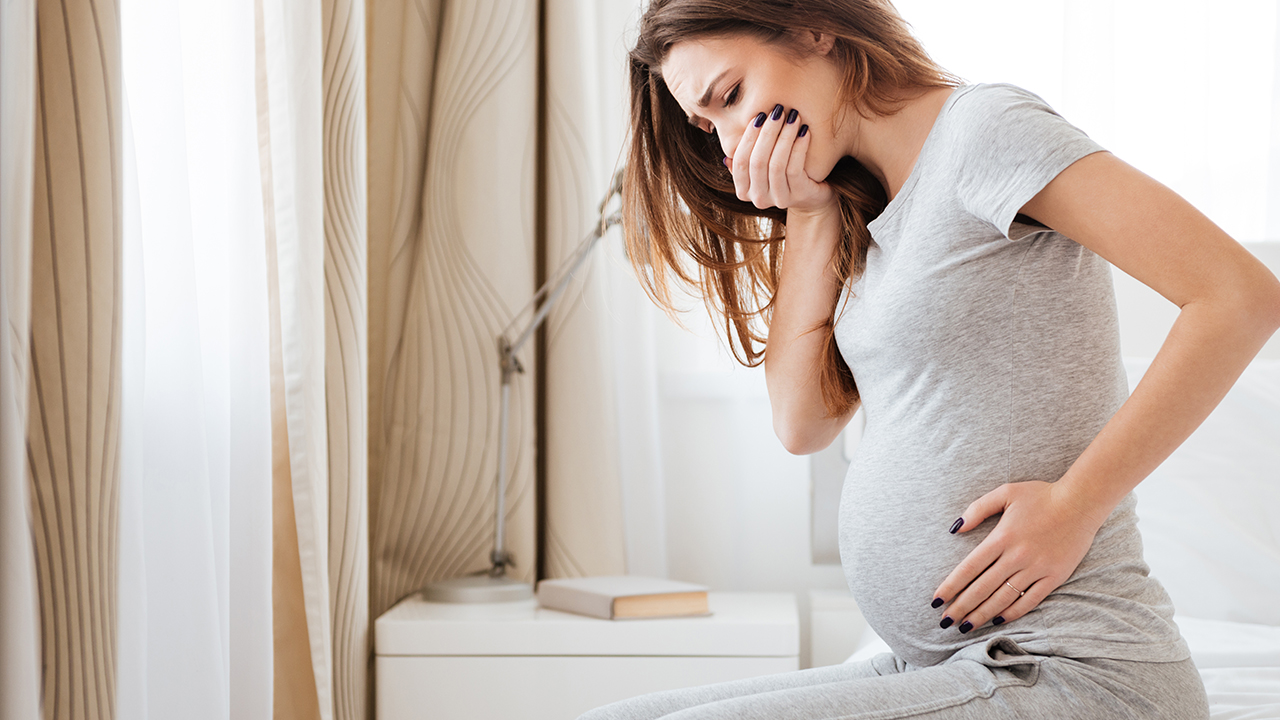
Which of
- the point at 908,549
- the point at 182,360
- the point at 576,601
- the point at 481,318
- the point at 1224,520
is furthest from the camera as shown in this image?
the point at 481,318

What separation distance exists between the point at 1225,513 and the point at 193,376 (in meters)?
1.36

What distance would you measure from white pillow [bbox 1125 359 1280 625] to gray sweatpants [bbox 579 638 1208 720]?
2.50 ft

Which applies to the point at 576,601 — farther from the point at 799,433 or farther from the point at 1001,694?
the point at 1001,694

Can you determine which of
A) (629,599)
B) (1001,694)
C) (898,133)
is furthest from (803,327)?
(629,599)

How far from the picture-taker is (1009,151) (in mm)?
666

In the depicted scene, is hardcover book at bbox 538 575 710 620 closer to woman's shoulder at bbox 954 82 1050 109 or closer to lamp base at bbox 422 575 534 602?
lamp base at bbox 422 575 534 602

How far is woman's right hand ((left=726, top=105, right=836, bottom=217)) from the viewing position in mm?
864

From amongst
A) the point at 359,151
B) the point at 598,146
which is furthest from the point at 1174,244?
the point at 598,146

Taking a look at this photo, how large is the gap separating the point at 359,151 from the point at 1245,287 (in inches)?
46.3

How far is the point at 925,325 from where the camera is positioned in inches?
28.4

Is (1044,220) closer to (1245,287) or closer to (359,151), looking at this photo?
(1245,287)

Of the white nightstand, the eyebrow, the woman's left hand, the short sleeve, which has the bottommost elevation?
the white nightstand

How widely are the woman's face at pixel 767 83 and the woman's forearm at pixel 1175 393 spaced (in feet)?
1.13

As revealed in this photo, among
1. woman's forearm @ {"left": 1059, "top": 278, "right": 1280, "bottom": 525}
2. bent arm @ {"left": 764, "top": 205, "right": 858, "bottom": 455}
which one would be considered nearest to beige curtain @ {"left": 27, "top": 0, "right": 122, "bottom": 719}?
bent arm @ {"left": 764, "top": 205, "right": 858, "bottom": 455}
